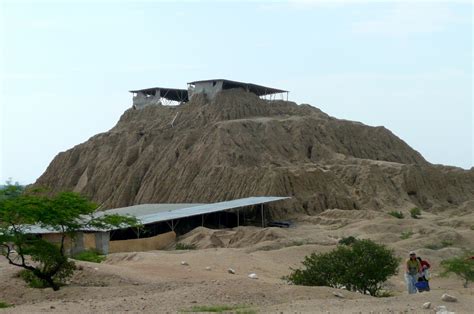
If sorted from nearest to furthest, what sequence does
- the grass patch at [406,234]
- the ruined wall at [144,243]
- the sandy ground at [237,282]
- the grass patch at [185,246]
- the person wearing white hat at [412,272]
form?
the sandy ground at [237,282] < the person wearing white hat at [412,272] < the ruined wall at [144,243] < the grass patch at [185,246] < the grass patch at [406,234]

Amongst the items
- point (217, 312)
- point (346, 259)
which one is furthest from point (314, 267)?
point (217, 312)

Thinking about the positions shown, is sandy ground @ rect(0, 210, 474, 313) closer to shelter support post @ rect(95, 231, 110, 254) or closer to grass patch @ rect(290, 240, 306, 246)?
grass patch @ rect(290, 240, 306, 246)

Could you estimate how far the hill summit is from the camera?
156 ft

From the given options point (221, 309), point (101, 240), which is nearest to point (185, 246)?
point (101, 240)

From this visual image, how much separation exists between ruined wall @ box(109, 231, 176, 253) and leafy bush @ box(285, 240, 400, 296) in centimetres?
1486

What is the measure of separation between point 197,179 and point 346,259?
34.8 metres

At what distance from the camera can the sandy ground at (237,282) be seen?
42.8ft

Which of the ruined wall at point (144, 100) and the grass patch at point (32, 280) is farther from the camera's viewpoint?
the ruined wall at point (144, 100)

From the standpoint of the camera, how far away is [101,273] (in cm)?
1819

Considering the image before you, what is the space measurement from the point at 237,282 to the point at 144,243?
56.8ft

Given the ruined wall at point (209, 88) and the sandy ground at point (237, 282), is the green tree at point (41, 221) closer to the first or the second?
the sandy ground at point (237, 282)

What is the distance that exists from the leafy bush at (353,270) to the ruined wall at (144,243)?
585 inches

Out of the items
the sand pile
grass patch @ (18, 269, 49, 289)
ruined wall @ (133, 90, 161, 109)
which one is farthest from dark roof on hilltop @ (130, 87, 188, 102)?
grass patch @ (18, 269, 49, 289)

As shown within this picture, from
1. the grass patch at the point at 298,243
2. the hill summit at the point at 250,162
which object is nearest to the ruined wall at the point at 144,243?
the grass patch at the point at 298,243
